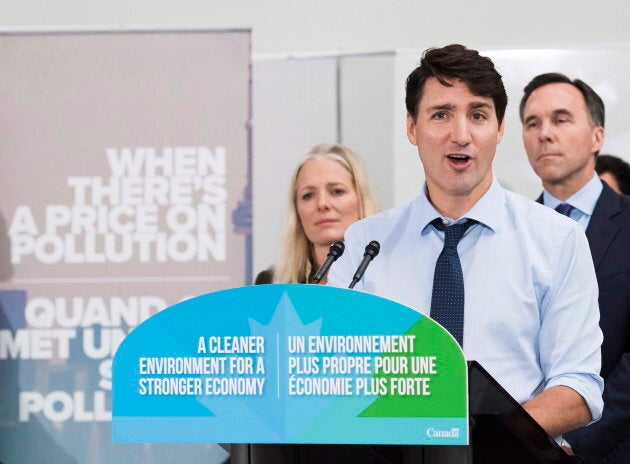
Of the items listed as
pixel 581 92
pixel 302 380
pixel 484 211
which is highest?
pixel 581 92

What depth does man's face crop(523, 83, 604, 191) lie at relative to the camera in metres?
3.75

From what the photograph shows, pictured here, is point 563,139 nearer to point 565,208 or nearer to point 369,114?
point 565,208

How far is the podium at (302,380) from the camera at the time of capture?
A: 1513mm

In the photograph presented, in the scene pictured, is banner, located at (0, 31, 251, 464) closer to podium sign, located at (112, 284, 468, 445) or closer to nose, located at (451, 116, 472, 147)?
nose, located at (451, 116, 472, 147)

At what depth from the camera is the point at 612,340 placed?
10.9 feet

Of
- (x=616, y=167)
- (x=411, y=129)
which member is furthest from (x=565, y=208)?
(x=411, y=129)

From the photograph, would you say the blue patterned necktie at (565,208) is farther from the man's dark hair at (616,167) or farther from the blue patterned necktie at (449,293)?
the blue patterned necktie at (449,293)

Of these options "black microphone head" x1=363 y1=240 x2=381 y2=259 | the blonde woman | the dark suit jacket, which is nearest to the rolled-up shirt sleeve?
"black microphone head" x1=363 y1=240 x2=381 y2=259

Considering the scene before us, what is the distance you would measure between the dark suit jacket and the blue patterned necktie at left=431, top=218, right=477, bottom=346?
1.15 metres

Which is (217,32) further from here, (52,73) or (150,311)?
(150,311)

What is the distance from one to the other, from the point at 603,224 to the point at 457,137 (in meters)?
1.34

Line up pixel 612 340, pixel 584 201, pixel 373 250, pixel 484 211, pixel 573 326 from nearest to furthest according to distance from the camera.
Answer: pixel 373 250, pixel 573 326, pixel 484 211, pixel 612 340, pixel 584 201

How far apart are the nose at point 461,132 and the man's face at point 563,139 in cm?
145

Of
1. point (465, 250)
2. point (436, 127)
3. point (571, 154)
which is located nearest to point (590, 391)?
point (465, 250)
